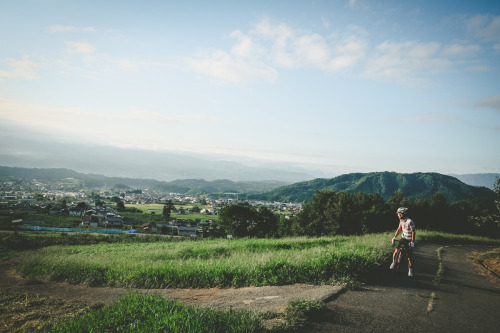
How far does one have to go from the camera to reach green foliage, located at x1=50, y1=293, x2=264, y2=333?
4.25m

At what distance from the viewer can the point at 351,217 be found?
3912cm

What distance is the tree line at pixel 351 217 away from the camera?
39125 millimetres

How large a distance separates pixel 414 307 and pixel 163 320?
592cm

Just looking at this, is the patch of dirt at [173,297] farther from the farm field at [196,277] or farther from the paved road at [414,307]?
the paved road at [414,307]

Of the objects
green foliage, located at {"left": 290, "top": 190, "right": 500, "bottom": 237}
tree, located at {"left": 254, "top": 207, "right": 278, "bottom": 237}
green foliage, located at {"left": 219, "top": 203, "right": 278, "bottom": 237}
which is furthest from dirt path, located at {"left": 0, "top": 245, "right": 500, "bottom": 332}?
tree, located at {"left": 254, "top": 207, "right": 278, "bottom": 237}

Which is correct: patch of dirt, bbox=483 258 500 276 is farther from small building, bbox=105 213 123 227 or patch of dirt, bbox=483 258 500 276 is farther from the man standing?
small building, bbox=105 213 123 227

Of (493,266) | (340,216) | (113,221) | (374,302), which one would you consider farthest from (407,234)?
(113,221)

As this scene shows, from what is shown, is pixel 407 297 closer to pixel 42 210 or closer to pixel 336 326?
pixel 336 326

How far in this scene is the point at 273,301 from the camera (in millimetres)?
6207

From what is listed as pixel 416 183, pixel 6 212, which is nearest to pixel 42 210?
pixel 6 212

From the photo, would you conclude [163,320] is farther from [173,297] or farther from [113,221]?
[113,221]

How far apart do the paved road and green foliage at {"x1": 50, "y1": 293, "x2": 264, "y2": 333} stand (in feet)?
4.55

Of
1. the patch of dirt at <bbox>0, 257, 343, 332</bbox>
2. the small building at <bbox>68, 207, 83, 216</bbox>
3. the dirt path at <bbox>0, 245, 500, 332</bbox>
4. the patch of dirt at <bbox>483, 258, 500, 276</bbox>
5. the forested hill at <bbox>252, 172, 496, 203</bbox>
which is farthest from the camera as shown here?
the forested hill at <bbox>252, 172, 496, 203</bbox>

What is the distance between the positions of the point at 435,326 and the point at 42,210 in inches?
4248
